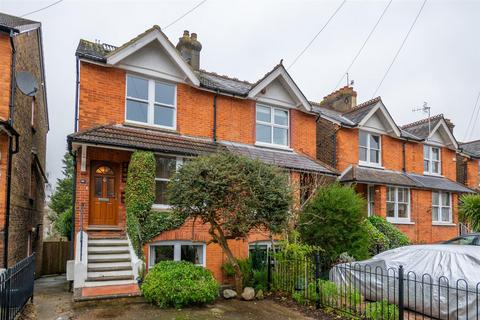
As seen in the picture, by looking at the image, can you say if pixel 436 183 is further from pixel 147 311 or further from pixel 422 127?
pixel 147 311

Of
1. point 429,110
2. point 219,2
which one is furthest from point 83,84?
point 429,110

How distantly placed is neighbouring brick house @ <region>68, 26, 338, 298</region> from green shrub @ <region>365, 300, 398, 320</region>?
530 cm

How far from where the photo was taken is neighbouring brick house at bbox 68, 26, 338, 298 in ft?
34.8

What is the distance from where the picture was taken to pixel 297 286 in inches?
397

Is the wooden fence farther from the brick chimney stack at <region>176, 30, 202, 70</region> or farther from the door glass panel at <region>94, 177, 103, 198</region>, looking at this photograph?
the brick chimney stack at <region>176, 30, 202, 70</region>

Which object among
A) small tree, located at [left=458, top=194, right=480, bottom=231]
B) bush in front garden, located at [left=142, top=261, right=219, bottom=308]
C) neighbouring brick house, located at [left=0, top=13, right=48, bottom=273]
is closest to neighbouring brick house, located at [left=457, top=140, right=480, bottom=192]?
small tree, located at [left=458, top=194, right=480, bottom=231]

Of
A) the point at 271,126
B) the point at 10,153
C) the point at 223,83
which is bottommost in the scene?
the point at 10,153

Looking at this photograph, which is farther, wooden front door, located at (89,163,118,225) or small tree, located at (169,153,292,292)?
wooden front door, located at (89,163,118,225)

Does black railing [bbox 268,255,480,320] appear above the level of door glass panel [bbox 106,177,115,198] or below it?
below

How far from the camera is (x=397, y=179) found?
18.7 metres

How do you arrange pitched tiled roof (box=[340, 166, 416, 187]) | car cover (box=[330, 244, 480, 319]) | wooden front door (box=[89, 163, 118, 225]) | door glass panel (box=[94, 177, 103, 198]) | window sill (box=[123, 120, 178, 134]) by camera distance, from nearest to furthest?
car cover (box=[330, 244, 480, 319]), wooden front door (box=[89, 163, 118, 225]), door glass panel (box=[94, 177, 103, 198]), window sill (box=[123, 120, 178, 134]), pitched tiled roof (box=[340, 166, 416, 187])

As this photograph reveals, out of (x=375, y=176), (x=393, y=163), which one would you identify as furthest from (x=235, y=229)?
(x=393, y=163)

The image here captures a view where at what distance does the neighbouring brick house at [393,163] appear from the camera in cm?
1816

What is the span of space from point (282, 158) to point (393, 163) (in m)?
8.56
